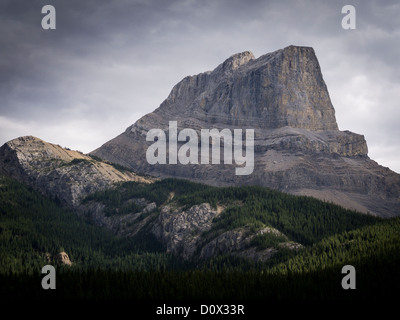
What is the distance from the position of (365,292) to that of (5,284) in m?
95.7

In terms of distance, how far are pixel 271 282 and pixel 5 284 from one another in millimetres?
72791

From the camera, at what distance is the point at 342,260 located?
570 ft

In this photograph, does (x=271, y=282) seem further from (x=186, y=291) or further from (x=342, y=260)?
(x=342, y=260)

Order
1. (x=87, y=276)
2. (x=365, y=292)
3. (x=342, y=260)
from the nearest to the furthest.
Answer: (x=365, y=292) < (x=87, y=276) < (x=342, y=260)

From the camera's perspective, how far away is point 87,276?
148 m
